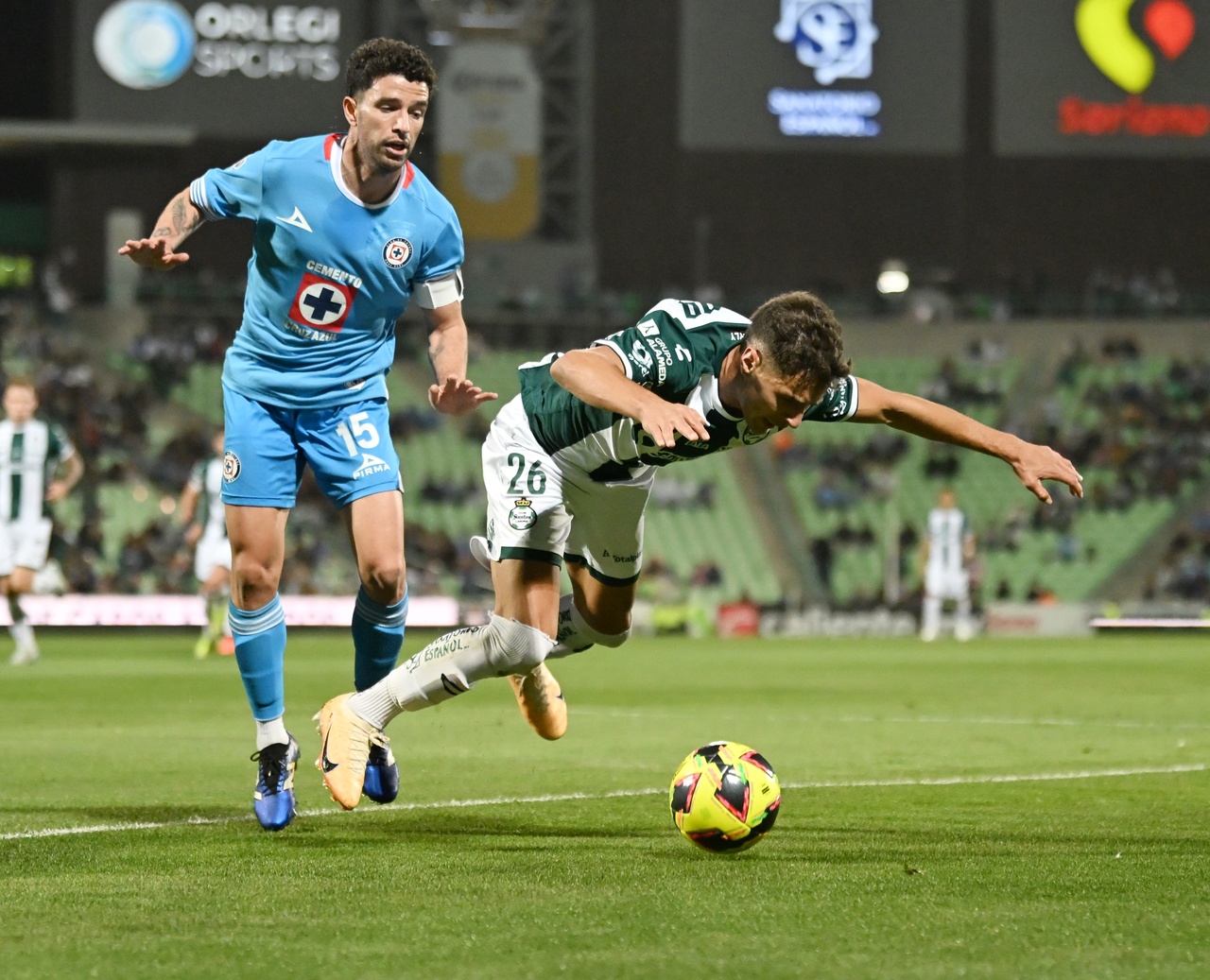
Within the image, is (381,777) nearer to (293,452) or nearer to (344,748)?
(344,748)

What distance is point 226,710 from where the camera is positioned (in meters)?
12.6

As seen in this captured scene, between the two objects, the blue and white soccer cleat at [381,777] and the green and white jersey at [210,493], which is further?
the green and white jersey at [210,493]

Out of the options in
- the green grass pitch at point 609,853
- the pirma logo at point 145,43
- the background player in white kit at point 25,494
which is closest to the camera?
the green grass pitch at point 609,853

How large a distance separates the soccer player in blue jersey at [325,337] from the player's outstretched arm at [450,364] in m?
0.01

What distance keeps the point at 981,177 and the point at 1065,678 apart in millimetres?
29058

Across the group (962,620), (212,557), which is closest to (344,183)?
(212,557)

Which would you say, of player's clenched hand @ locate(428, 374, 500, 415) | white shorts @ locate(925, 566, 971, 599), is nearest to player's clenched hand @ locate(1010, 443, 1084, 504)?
player's clenched hand @ locate(428, 374, 500, 415)

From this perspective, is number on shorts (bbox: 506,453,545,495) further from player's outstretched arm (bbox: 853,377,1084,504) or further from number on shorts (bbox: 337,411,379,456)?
player's outstretched arm (bbox: 853,377,1084,504)

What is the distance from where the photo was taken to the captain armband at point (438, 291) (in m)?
7.12

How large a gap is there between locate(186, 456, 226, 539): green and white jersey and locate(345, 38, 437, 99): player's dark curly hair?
11921 millimetres

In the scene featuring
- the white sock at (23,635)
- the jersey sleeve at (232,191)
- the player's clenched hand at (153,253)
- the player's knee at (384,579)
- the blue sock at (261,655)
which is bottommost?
the white sock at (23,635)

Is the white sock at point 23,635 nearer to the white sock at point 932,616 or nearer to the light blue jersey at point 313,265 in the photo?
the light blue jersey at point 313,265

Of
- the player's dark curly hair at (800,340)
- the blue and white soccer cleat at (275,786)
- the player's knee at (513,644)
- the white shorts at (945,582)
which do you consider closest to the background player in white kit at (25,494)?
the blue and white soccer cleat at (275,786)

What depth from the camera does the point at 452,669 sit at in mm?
6656
